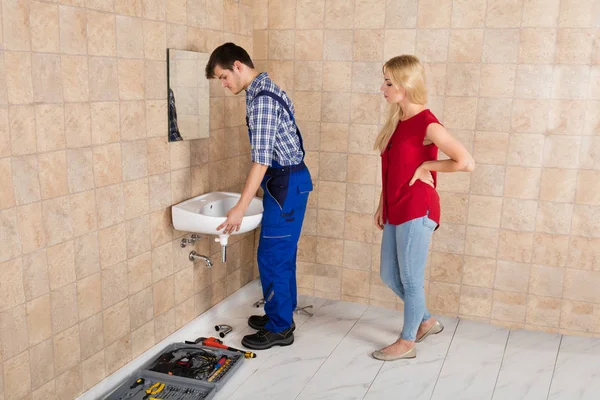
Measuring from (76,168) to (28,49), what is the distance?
444 mm

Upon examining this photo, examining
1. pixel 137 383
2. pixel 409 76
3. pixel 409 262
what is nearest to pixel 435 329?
pixel 409 262

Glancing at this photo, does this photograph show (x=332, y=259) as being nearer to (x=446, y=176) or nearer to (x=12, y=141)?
(x=446, y=176)

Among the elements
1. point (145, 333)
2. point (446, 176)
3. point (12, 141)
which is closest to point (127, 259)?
point (145, 333)

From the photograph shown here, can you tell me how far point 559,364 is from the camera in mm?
2684

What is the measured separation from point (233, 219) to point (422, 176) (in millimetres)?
844

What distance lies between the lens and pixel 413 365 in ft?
8.66

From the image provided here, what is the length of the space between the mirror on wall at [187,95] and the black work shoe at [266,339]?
1.01 metres

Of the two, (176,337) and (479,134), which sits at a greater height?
(479,134)

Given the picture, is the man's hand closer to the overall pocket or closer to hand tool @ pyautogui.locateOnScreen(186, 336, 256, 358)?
the overall pocket

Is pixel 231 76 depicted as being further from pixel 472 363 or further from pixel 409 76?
pixel 472 363

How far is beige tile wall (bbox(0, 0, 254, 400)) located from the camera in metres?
1.86

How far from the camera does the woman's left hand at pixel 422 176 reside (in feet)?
7.98

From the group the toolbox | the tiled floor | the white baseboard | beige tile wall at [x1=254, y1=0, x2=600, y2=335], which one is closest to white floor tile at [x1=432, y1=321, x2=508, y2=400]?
the tiled floor

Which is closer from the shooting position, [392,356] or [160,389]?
[160,389]
